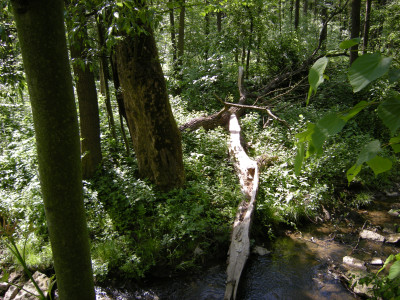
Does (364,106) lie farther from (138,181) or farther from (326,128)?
(138,181)

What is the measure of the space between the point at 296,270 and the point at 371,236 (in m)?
1.94

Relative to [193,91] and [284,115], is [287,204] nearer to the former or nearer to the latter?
[284,115]

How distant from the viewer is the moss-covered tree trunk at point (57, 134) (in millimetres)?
991

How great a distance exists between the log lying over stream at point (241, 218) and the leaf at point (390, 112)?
3809 millimetres

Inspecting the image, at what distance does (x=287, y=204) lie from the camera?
5.77 meters

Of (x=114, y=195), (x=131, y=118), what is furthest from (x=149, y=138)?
(x=114, y=195)

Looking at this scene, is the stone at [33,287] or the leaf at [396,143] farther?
the stone at [33,287]

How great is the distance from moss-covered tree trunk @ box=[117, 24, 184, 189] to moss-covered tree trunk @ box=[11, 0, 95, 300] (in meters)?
4.17

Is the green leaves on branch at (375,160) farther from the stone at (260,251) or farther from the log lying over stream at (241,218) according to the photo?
the stone at (260,251)

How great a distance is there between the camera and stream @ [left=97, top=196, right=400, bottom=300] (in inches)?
162

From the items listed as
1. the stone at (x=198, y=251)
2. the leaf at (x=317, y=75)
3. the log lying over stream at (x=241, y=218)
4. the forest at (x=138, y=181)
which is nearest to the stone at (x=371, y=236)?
A: the forest at (x=138, y=181)

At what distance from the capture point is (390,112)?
0.67 metres

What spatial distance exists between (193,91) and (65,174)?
32.0 feet

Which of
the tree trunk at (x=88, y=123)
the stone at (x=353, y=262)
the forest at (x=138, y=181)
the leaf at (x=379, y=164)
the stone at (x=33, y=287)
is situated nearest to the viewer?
the leaf at (x=379, y=164)
